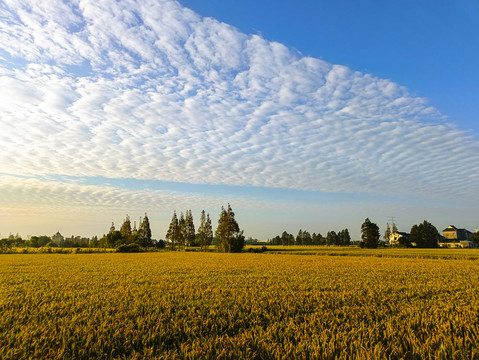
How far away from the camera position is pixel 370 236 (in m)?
103

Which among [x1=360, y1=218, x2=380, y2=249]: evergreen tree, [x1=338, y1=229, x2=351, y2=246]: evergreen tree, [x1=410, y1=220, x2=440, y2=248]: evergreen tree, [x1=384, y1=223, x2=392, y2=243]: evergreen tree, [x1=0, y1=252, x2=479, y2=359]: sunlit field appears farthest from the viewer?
[x1=338, y1=229, x2=351, y2=246]: evergreen tree

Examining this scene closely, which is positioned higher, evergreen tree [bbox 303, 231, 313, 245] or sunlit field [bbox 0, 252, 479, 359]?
sunlit field [bbox 0, 252, 479, 359]

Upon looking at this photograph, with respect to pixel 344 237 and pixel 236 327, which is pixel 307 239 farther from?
pixel 236 327

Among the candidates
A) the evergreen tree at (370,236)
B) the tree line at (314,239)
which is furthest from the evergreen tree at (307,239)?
the evergreen tree at (370,236)

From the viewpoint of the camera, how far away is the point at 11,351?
4.14 metres

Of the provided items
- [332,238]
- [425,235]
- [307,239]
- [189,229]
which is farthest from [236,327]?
[307,239]

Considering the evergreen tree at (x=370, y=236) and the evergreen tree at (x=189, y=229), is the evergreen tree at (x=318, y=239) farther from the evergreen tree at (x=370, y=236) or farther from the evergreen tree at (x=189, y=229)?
the evergreen tree at (x=189, y=229)

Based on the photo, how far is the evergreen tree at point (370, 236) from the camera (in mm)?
102625

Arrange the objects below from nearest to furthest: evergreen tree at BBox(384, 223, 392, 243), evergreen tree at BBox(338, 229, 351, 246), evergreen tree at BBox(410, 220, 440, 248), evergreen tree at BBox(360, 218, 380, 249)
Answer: evergreen tree at BBox(360, 218, 380, 249)
evergreen tree at BBox(410, 220, 440, 248)
evergreen tree at BBox(384, 223, 392, 243)
evergreen tree at BBox(338, 229, 351, 246)

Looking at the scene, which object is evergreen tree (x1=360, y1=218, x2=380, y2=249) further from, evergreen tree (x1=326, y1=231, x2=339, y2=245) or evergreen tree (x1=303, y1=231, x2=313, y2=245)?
evergreen tree (x1=303, y1=231, x2=313, y2=245)

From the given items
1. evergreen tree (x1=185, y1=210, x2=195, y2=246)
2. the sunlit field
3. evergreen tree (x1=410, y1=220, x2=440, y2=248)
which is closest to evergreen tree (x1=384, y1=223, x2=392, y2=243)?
evergreen tree (x1=410, y1=220, x2=440, y2=248)

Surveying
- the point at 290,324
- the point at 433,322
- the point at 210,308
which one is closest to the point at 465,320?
the point at 433,322

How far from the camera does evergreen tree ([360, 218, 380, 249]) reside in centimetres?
10262

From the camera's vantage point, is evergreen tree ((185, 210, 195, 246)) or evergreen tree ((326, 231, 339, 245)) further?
evergreen tree ((326, 231, 339, 245))
